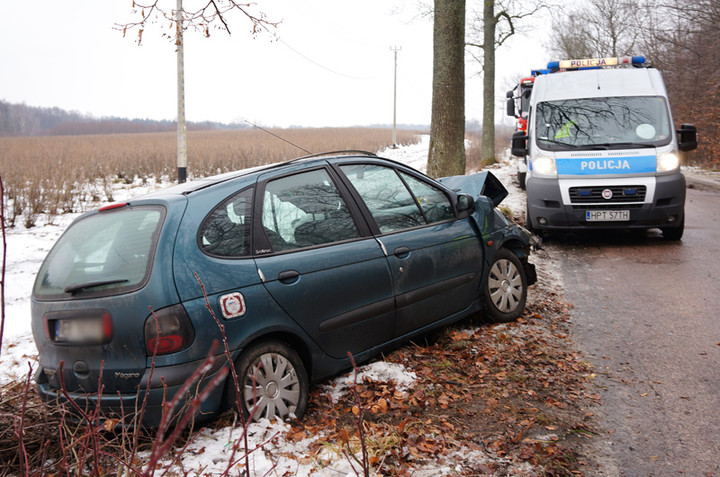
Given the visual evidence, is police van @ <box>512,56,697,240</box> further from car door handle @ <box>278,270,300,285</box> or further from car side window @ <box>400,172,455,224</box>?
car door handle @ <box>278,270,300,285</box>

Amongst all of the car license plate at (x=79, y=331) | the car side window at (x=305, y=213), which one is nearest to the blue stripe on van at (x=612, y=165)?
the car side window at (x=305, y=213)

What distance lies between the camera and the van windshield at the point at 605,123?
9.02m

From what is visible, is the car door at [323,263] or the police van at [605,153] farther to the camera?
the police van at [605,153]

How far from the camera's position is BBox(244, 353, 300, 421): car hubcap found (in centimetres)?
337

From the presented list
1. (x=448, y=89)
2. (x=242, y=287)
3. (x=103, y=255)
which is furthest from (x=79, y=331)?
(x=448, y=89)

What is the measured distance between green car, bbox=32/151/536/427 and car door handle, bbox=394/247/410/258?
0.01 metres

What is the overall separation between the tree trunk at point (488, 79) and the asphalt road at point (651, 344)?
595 inches

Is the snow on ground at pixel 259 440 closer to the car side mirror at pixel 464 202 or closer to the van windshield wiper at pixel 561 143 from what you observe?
the car side mirror at pixel 464 202

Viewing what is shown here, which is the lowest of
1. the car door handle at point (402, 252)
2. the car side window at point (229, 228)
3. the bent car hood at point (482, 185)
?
the car door handle at point (402, 252)

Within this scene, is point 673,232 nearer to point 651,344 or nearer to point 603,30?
point 651,344

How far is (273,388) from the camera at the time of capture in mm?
3445

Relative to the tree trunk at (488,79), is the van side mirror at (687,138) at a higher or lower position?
lower

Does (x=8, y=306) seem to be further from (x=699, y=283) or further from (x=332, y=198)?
(x=699, y=283)

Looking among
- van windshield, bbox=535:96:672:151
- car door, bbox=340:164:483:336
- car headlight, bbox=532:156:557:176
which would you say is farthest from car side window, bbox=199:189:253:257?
van windshield, bbox=535:96:672:151
